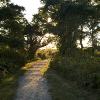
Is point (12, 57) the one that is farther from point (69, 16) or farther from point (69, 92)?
point (69, 92)

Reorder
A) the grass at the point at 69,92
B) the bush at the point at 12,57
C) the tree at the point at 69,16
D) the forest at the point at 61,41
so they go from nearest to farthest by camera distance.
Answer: the grass at the point at 69,92 < the forest at the point at 61,41 < the bush at the point at 12,57 < the tree at the point at 69,16

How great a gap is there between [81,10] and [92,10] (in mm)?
2245

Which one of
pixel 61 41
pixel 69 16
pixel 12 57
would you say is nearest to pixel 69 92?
pixel 12 57

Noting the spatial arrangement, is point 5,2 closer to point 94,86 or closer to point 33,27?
point 94,86

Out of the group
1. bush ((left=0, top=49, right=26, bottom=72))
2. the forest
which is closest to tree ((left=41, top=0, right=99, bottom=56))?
the forest

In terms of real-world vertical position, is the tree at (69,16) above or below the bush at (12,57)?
above

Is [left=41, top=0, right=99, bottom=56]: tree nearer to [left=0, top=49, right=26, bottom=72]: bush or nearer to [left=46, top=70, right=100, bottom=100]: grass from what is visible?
[left=0, top=49, right=26, bottom=72]: bush

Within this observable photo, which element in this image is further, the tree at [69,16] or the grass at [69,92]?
the tree at [69,16]

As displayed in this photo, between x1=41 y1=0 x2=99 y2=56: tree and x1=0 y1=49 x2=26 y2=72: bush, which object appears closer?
x1=0 y1=49 x2=26 y2=72: bush

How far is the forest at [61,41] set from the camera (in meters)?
23.2

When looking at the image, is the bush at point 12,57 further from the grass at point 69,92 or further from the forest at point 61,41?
the grass at point 69,92

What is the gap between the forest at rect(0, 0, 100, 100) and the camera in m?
23.2

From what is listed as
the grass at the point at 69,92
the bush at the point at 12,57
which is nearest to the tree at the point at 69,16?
the bush at the point at 12,57

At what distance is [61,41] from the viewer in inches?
2116
